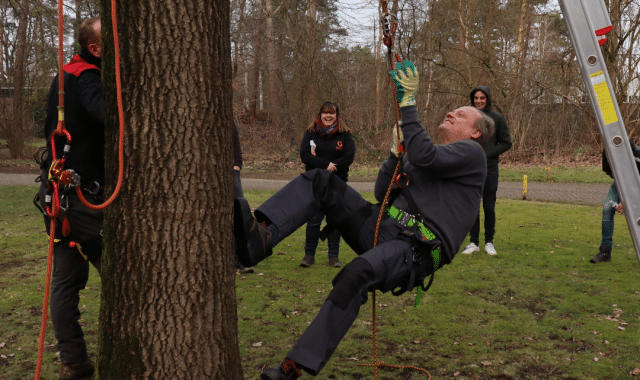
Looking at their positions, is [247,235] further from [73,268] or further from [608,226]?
[608,226]

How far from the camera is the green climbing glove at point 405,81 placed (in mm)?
3191

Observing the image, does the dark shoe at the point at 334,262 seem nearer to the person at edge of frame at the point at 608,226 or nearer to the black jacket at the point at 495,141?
the black jacket at the point at 495,141

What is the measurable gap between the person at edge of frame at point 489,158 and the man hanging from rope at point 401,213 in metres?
3.67

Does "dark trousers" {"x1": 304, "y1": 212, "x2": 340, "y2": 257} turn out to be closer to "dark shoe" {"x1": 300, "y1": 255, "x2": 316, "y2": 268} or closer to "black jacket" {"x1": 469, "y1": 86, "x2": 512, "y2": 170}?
"dark shoe" {"x1": 300, "y1": 255, "x2": 316, "y2": 268}

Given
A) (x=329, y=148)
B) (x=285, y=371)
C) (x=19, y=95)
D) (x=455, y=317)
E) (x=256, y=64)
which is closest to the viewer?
(x=285, y=371)

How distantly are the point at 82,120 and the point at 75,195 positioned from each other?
447mm

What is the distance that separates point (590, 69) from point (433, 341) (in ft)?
7.95

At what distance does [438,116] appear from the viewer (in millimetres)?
22703

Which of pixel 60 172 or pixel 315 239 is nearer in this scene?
→ pixel 60 172

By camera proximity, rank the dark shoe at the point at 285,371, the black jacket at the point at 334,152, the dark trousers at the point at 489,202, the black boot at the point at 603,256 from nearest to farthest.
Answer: the dark shoe at the point at 285,371 < the black jacket at the point at 334,152 < the black boot at the point at 603,256 < the dark trousers at the point at 489,202

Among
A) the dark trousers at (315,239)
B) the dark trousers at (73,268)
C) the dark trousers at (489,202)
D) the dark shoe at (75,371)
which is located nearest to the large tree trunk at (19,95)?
the dark trousers at (315,239)

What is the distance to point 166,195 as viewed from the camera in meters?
2.47

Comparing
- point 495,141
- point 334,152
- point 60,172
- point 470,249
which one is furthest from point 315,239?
point 60,172

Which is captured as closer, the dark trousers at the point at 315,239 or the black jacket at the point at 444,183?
the black jacket at the point at 444,183
